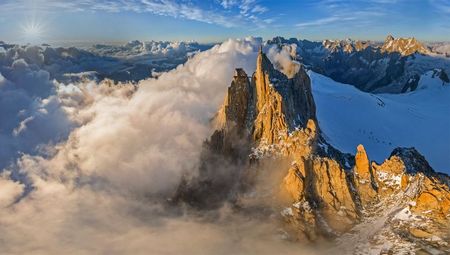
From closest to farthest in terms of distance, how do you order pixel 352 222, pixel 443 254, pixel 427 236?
pixel 443 254
pixel 427 236
pixel 352 222

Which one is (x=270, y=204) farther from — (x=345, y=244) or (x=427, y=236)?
(x=427, y=236)

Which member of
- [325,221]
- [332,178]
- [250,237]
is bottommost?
[250,237]

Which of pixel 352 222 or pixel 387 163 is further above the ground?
pixel 387 163

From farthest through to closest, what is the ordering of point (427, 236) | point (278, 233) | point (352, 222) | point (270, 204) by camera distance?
point (270, 204) → point (278, 233) → point (352, 222) → point (427, 236)

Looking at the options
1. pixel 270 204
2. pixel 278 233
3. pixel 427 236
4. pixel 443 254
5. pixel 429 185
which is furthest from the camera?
pixel 270 204

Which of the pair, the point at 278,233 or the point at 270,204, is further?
the point at 270,204

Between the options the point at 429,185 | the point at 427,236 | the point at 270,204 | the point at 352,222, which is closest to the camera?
the point at 427,236

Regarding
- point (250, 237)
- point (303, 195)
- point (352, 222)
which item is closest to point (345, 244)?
point (352, 222)

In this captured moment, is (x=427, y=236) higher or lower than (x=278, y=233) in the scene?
higher

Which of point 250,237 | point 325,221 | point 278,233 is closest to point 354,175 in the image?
point 325,221

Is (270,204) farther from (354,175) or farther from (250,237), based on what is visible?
(354,175)
